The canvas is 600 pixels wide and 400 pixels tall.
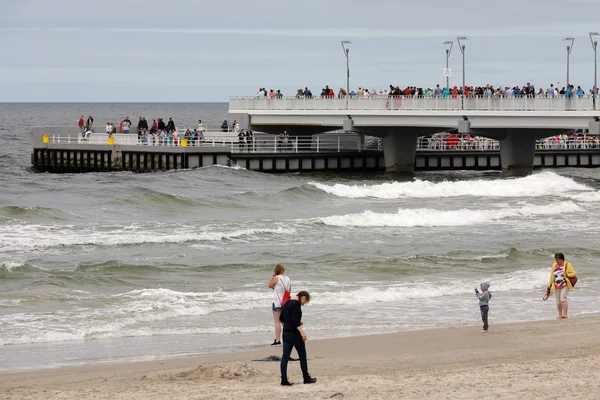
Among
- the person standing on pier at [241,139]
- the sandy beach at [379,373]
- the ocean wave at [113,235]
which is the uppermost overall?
the person standing on pier at [241,139]

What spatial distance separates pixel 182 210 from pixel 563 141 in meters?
33.1

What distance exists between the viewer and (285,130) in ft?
216

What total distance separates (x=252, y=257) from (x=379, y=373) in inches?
609

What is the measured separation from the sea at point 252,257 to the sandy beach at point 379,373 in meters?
1.30

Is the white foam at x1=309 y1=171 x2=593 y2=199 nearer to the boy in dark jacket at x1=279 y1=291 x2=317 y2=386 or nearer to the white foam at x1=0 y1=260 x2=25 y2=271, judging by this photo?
the white foam at x1=0 y1=260 x2=25 y2=271

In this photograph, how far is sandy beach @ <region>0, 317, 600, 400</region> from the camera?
13.8 metres

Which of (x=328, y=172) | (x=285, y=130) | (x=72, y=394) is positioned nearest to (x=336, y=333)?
(x=72, y=394)

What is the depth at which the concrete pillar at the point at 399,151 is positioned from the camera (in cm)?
6219

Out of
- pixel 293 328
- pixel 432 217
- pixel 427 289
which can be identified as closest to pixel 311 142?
pixel 432 217

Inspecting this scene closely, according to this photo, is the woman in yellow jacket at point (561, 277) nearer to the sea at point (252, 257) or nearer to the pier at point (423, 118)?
the sea at point (252, 257)

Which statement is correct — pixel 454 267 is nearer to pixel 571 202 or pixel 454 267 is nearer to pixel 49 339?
pixel 49 339

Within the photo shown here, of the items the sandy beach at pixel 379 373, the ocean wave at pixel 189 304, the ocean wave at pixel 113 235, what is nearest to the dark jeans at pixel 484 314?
the sandy beach at pixel 379 373

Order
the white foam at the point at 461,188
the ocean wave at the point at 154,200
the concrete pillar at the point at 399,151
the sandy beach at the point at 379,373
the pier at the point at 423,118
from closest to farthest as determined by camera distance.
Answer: the sandy beach at the point at 379,373
the ocean wave at the point at 154,200
the white foam at the point at 461,188
the pier at the point at 423,118
the concrete pillar at the point at 399,151

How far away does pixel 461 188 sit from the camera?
2115 inches
